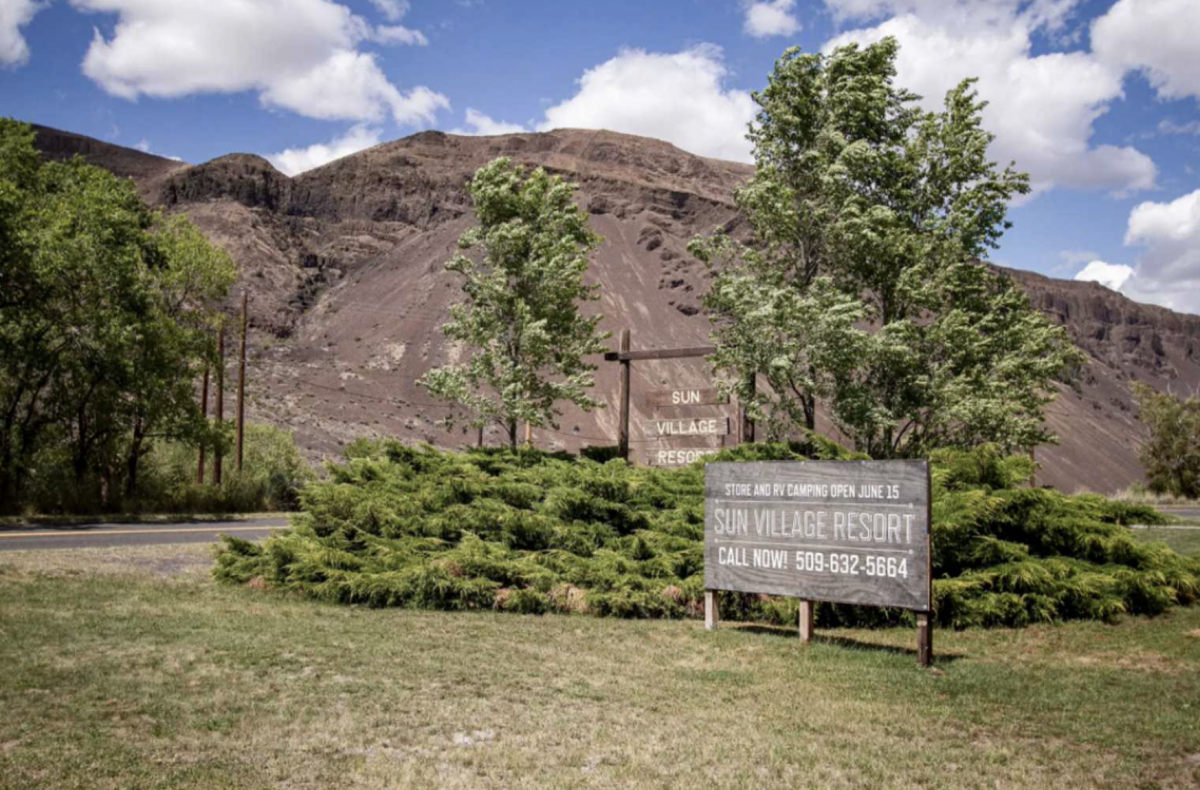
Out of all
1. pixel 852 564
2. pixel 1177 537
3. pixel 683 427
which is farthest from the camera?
pixel 683 427

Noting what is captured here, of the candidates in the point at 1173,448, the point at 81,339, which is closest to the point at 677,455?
the point at 81,339

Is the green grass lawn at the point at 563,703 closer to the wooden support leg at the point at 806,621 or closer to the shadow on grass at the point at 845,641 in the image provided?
the shadow on grass at the point at 845,641

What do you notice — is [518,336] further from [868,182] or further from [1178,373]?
[1178,373]

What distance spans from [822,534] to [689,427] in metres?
10.2

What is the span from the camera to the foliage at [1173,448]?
46.4 metres

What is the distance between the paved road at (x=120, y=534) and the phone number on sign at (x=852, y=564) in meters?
9.28

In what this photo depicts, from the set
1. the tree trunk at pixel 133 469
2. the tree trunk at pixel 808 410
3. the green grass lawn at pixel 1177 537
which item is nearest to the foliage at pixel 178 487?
the tree trunk at pixel 133 469

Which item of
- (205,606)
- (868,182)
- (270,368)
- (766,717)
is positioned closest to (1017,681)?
(766,717)

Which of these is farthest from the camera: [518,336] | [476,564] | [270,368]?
[270,368]

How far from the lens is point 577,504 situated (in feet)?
40.6

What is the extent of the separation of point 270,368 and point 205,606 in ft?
234

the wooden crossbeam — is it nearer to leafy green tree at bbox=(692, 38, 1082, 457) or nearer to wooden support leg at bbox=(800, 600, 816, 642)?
leafy green tree at bbox=(692, 38, 1082, 457)

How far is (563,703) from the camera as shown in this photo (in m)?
6.52

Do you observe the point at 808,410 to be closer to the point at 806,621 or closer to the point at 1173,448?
the point at 806,621
